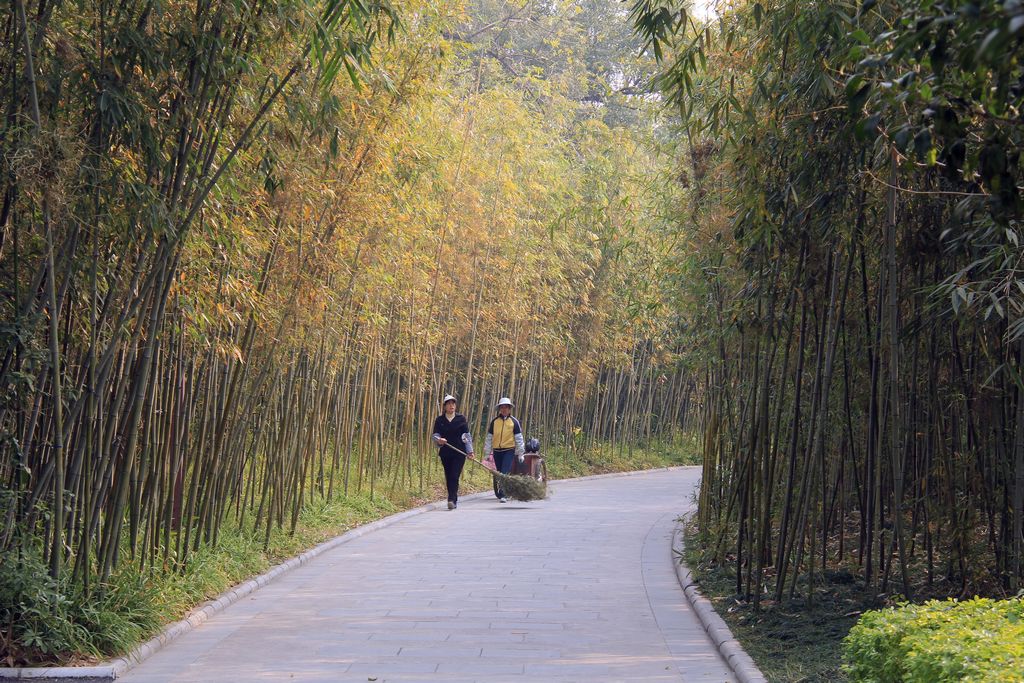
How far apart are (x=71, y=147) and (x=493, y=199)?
1243cm

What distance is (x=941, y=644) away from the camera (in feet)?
12.4

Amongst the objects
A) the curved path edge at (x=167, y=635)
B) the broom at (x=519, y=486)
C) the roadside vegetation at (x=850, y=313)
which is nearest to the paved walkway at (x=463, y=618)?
the curved path edge at (x=167, y=635)

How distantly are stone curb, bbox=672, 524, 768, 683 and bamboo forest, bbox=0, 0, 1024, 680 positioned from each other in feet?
0.90

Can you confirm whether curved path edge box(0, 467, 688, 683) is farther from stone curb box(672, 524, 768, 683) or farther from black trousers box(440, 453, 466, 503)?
black trousers box(440, 453, 466, 503)

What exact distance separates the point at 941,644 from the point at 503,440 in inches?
507

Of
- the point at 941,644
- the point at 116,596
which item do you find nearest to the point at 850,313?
the point at 941,644

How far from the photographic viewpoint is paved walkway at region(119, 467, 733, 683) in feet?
19.1

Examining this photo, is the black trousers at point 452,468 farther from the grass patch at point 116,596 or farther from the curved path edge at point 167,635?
the grass patch at point 116,596

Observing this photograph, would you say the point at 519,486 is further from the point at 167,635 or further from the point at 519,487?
the point at 167,635

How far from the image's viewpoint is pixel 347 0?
16.9 feet

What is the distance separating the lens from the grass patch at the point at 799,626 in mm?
5762

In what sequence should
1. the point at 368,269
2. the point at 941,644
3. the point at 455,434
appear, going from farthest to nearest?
the point at 455,434, the point at 368,269, the point at 941,644

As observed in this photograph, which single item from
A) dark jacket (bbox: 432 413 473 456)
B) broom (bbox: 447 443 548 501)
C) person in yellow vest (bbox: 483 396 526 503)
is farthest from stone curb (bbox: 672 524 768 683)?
person in yellow vest (bbox: 483 396 526 503)

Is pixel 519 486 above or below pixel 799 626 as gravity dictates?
above
